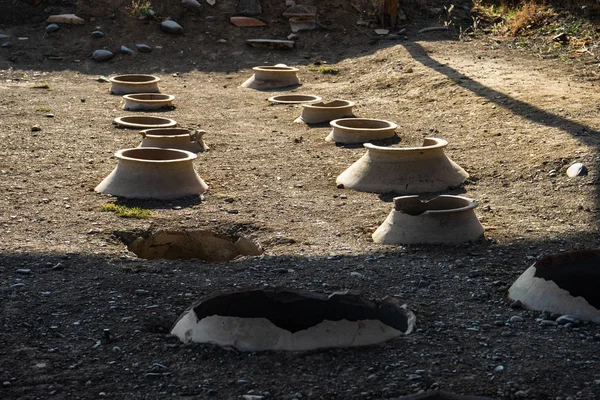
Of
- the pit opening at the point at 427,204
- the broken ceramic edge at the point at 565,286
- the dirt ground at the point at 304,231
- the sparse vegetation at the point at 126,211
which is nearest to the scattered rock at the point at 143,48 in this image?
the dirt ground at the point at 304,231

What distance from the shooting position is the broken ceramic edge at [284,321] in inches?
168

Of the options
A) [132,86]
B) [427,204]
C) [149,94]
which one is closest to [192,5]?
[132,86]

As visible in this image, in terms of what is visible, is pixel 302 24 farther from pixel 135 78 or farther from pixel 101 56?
pixel 135 78

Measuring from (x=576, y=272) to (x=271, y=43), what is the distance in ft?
38.4

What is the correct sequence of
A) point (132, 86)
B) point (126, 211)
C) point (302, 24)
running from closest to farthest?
point (126, 211), point (132, 86), point (302, 24)

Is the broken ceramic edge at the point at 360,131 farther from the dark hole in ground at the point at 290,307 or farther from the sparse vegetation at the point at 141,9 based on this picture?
the sparse vegetation at the point at 141,9

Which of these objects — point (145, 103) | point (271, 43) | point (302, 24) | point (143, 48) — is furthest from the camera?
point (302, 24)

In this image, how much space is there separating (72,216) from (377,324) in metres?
3.23

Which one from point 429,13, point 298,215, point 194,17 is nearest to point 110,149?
point 298,215

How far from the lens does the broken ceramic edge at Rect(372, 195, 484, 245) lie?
610 centimetres

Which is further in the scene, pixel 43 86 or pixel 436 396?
pixel 43 86

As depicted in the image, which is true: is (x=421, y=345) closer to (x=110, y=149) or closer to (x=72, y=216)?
(x=72, y=216)

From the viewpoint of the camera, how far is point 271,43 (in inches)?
→ 627

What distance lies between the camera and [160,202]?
7328 millimetres
